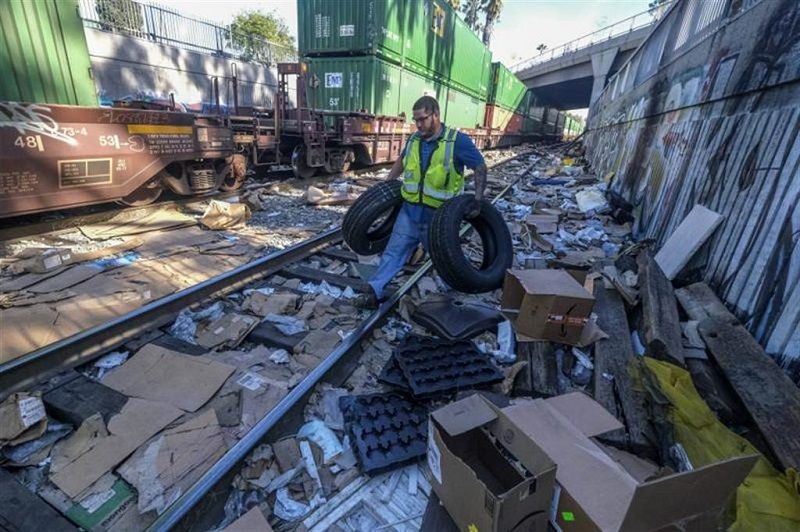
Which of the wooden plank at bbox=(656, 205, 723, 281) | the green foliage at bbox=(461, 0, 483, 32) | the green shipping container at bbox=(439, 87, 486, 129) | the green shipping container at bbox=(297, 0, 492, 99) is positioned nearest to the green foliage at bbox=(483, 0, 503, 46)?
the green foliage at bbox=(461, 0, 483, 32)

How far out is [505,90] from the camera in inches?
1061

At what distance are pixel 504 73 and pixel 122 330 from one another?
28.0 m

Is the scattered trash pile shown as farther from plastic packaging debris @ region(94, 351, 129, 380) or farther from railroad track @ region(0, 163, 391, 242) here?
railroad track @ region(0, 163, 391, 242)

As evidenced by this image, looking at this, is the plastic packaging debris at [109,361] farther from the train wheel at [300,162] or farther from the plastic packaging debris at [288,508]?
the train wheel at [300,162]

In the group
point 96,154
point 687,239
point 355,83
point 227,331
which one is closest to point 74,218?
point 96,154

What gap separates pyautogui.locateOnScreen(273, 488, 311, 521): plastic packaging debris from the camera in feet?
6.35

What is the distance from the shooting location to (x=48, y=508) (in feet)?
6.15

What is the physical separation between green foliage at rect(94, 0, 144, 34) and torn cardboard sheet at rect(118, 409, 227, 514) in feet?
70.4

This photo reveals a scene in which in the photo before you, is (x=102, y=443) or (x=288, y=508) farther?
(x=102, y=443)

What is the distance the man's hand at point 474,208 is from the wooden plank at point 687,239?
222 cm

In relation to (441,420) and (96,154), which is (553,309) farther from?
(96,154)

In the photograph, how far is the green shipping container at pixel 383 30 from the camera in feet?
38.7

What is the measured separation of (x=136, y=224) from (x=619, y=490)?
6.98 metres

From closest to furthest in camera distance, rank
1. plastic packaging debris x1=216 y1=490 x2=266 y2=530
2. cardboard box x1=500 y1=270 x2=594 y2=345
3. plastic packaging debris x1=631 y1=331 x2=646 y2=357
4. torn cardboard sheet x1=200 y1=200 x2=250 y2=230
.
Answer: plastic packaging debris x1=216 y1=490 x2=266 y2=530
cardboard box x1=500 y1=270 x2=594 y2=345
plastic packaging debris x1=631 y1=331 x2=646 y2=357
torn cardboard sheet x1=200 y1=200 x2=250 y2=230
